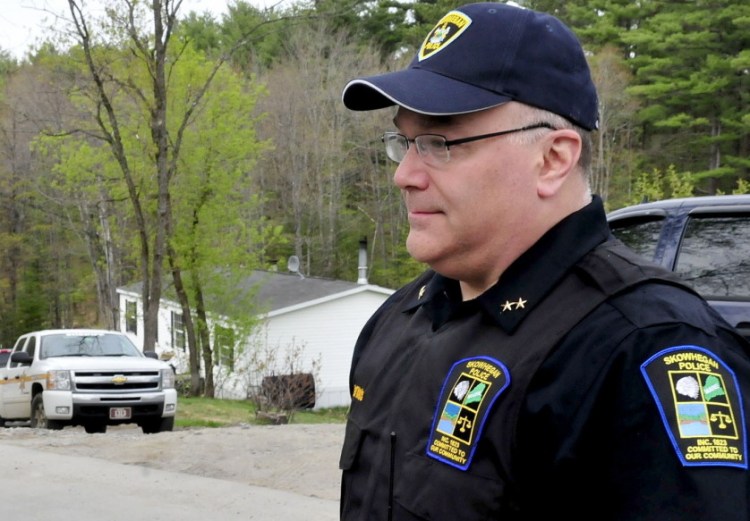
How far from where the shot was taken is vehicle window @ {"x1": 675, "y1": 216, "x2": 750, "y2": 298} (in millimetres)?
5324

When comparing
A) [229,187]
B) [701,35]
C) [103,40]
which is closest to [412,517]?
[103,40]

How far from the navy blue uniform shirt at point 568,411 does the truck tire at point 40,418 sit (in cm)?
1336

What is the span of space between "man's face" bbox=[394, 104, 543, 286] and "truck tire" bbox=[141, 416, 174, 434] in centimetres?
1347

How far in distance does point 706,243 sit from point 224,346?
28.0 metres

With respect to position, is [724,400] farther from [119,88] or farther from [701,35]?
A: [701,35]

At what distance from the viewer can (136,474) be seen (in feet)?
31.0

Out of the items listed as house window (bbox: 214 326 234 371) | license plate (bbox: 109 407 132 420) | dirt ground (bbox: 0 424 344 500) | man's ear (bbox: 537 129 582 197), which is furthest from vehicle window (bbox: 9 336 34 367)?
man's ear (bbox: 537 129 582 197)

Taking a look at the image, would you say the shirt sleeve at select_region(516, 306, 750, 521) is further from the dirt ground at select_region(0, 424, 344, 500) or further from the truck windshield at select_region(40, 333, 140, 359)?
the truck windshield at select_region(40, 333, 140, 359)

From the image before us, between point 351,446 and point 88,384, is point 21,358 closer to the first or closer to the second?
point 88,384

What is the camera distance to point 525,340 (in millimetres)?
1726

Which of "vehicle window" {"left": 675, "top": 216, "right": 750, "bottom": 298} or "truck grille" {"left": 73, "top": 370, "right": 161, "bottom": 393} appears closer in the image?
"vehicle window" {"left": 675, "top": 216, "right": 750, "bottom": 298}

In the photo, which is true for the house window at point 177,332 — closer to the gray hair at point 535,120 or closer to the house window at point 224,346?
the house window at point 224,346

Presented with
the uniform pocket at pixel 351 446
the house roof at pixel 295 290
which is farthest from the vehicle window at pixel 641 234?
the house roof at pixel 295 290

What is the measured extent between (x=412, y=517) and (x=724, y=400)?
1.99 feet
